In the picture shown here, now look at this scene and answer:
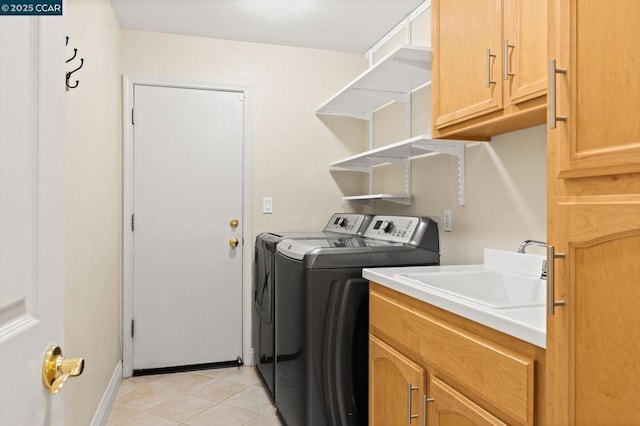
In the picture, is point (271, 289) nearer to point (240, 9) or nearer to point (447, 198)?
point (447, 198)

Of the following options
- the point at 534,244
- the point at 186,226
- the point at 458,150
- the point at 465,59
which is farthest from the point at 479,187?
the point at 186,226

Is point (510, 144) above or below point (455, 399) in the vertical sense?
above

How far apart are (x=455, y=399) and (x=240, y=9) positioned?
2.44 m

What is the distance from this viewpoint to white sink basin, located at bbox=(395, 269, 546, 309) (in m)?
1.70

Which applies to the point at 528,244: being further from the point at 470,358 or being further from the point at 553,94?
the point at 553,94

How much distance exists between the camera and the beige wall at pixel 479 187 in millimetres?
1814

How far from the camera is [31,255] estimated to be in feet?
2.06

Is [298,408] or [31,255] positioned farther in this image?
[298,408]

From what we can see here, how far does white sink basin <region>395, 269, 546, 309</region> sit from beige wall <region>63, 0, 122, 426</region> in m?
1.30

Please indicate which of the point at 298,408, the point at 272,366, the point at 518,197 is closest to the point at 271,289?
the point at 272,366

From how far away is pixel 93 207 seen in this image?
2098mm

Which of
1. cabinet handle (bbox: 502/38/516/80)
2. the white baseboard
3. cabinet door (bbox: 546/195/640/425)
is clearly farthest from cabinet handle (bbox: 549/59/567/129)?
the white baseboard

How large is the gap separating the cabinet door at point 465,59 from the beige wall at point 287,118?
1.55 meters

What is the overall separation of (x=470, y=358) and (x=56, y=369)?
0.99 metres
